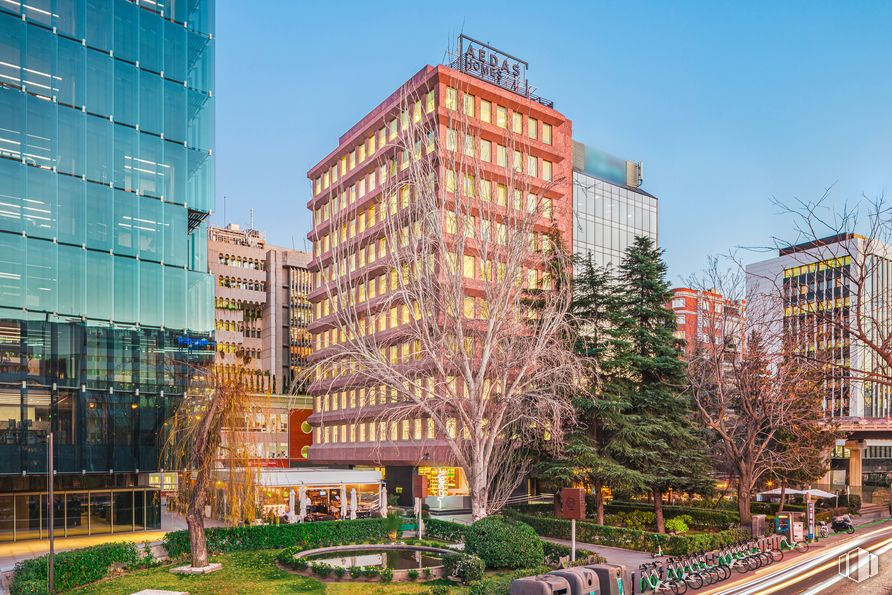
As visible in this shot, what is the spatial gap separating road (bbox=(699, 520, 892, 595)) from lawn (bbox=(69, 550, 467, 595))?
9828 mm

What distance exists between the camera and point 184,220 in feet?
134

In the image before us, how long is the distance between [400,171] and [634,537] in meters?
29.0

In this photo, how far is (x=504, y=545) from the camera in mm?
23688

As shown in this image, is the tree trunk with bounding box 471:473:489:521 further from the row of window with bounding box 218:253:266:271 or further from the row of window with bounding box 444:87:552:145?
the row of window with bounding box 218:253:266:271

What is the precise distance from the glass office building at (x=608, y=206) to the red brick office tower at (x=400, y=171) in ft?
68.1

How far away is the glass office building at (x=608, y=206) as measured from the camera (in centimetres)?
8488

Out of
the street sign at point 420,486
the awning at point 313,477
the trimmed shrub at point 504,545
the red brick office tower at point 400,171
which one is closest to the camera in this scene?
the trimmed shrub at point 504,545

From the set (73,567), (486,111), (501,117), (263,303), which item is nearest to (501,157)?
(501,117)

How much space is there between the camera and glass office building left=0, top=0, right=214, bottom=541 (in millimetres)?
34344

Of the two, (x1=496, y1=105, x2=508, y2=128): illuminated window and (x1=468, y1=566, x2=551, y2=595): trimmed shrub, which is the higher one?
(x1=496, y1=105, x2=508, y2=128): illuminated window

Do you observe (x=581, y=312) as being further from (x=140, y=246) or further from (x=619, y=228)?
(x=619, y=228)

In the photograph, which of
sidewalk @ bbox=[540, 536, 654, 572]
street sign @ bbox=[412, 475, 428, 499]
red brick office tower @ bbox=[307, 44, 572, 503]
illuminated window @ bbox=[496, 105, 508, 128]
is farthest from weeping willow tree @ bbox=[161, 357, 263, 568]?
illuminated window @ bbox=[496, 105, 508, 128]

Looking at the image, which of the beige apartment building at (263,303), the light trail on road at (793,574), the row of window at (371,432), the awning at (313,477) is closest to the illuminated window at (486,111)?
the row of window at (371,432)

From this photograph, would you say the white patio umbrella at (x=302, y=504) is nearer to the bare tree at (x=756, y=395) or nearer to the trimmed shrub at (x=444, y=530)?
the trimmed shrub at (x=444, y=530)
